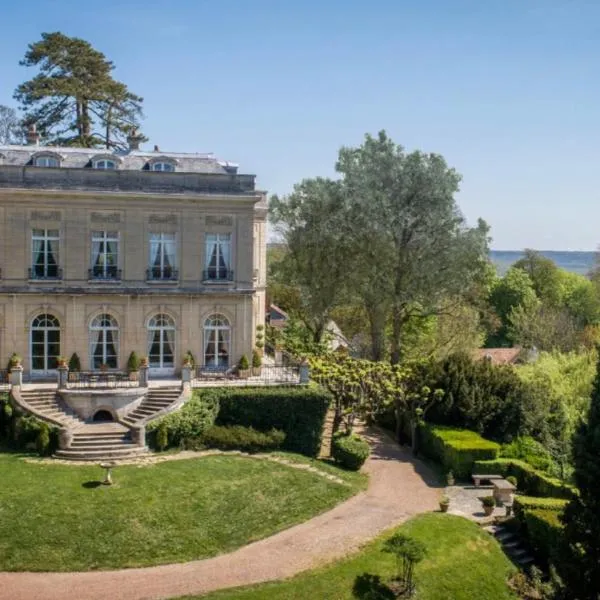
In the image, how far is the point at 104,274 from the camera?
3225cm

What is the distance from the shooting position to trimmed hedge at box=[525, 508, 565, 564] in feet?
73.5

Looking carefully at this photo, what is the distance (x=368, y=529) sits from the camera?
23469 millimetres

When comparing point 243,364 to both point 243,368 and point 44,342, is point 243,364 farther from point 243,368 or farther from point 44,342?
point 44,342

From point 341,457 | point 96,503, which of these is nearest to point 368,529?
point 341,457

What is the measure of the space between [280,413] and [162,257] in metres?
9.08

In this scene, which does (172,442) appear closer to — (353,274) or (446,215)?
(353,274)

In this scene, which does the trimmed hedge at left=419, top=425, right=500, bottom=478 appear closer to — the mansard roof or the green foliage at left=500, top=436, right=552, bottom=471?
the green foliage at left=500, top=436, right=552, bottom=471

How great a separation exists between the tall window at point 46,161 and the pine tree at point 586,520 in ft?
82.0

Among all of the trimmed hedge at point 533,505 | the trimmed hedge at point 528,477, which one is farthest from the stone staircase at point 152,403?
the trimmed hedge at point 533,505

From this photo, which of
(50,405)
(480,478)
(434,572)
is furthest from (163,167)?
(434,572)

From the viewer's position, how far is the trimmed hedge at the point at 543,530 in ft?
73.5

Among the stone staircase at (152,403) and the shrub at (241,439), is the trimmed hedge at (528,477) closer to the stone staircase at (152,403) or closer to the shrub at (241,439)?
the shrub at (241,439)

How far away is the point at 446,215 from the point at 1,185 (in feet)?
72.3

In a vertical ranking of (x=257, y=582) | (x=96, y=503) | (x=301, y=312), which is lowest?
(x=257, y=582)
